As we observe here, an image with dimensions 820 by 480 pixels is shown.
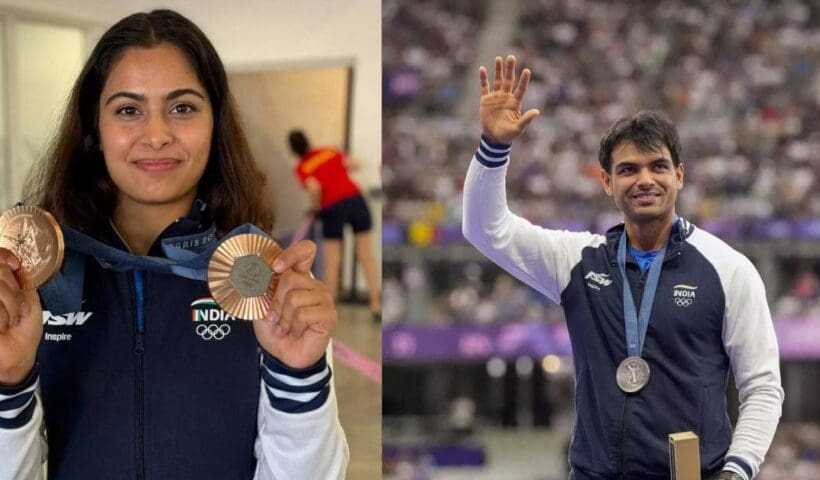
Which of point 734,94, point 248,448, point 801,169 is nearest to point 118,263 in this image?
point 248,448

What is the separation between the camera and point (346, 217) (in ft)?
10.0

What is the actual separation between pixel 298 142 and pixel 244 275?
6.37 feet

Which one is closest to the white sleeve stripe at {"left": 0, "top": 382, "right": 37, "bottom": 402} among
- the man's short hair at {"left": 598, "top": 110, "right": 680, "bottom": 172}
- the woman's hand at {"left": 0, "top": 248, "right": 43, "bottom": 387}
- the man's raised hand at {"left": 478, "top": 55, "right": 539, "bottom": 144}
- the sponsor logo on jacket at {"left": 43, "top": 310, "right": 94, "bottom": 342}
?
the woman's hand at {"left": 0, "top": 248, "right": 43, "bottom": 387}

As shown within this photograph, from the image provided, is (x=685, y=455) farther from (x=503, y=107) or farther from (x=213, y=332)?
(x=213, y=332)

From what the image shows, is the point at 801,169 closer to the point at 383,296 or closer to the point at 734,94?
the point at 734,94

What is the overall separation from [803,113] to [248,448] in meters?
2.46

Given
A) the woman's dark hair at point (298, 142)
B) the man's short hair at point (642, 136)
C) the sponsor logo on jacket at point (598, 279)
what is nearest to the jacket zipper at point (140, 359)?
the sponsor logo on jacket at point (598, 279)

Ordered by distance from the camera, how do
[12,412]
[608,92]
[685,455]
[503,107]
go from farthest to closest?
1. [608,92]
2. [503,107]
3. [685,455]
4. [12,412]

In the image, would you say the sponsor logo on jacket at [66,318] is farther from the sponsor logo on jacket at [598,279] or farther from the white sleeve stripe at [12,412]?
the sponsor logo on jacket at [598,279]

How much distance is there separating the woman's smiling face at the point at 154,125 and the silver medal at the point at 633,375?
1381 millimetres

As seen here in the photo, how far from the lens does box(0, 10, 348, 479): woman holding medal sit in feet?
3.93

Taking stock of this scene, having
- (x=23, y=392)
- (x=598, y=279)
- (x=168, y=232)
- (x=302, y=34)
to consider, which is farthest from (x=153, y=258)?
(x=302, y=34)

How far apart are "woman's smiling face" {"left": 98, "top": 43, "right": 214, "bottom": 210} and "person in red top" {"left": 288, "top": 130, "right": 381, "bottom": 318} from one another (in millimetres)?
1672

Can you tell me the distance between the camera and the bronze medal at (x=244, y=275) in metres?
1.15
